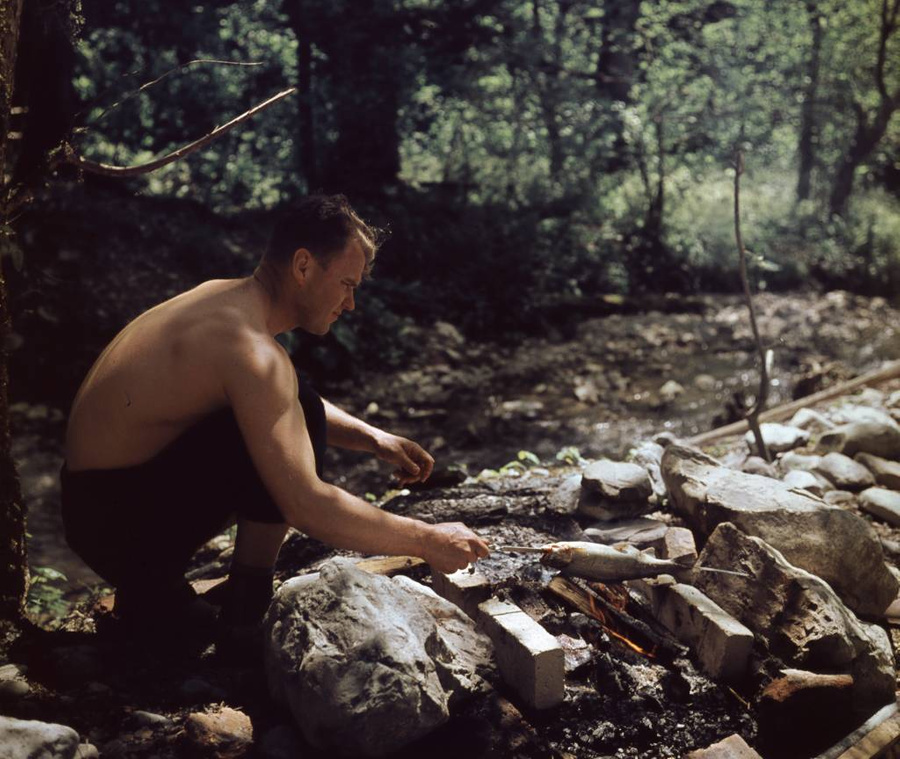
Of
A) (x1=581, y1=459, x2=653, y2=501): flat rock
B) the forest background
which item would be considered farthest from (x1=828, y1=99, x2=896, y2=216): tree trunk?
(x1=581, y1=459, x2=653, y2=501): flat rock

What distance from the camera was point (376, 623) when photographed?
2.24 m

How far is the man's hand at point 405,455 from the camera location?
10.3 feet

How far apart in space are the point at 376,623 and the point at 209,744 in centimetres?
51

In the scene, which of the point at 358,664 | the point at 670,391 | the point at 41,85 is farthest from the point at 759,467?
the point at 41,85

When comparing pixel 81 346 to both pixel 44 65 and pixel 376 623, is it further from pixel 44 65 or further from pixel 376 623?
pixel 376 623

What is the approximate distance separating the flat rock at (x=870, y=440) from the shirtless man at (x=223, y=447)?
309 centimetres

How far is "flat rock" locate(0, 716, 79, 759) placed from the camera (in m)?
1.81

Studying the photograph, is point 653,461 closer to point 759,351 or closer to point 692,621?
point 759,351

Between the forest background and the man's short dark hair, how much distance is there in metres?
3.99

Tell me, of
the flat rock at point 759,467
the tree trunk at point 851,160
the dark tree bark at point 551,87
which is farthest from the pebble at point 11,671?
the tree trunk at point 851,160

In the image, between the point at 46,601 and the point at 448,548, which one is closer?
the point at 448,548

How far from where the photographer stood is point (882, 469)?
443cm

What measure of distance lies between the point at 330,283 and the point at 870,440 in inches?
138

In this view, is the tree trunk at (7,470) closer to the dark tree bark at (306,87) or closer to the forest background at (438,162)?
the forest background at (438,162)
